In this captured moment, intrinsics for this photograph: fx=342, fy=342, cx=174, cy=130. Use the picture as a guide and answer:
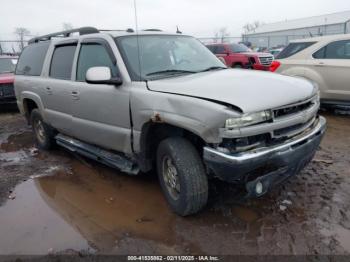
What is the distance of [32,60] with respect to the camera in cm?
605

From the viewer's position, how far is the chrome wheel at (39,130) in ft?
19.7

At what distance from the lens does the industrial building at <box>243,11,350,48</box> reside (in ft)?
147

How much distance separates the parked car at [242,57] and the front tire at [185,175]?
11885 mm

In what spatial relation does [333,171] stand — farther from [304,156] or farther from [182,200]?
[182,200]

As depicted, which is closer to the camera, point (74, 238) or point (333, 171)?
point (74, 238)

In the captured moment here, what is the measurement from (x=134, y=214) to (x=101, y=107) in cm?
132

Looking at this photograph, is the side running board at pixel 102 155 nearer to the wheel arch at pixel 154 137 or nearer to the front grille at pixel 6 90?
the wheel arch at pixel 154 137

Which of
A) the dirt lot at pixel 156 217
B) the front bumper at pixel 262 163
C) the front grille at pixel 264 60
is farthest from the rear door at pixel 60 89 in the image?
the front grille at pixel 264 60

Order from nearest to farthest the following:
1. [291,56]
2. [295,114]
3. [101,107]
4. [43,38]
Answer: [295,114] → [101,107] → [43,38] → [291,56]

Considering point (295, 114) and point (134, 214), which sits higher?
point (295, 114)

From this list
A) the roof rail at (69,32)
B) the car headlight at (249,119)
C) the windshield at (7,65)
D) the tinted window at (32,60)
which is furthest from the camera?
the windshield at (7,65)

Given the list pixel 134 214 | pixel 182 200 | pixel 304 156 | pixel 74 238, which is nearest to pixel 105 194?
pixel 134 214

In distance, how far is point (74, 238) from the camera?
3279 mm

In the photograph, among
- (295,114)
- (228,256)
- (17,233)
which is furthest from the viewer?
(17,233)
